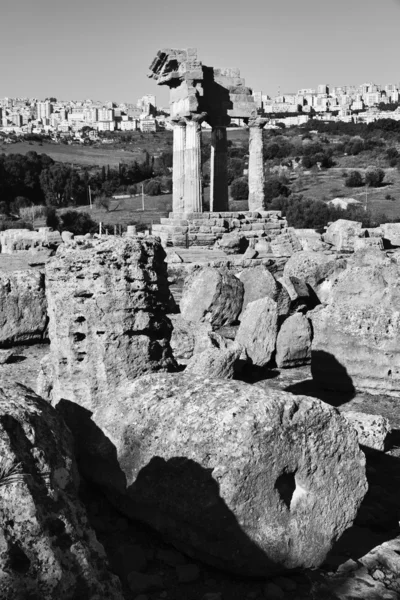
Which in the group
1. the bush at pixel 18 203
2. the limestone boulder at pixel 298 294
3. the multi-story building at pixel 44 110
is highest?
the multi-story building at pixel 44 110

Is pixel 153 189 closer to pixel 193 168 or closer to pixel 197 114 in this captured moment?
pixel 193 168

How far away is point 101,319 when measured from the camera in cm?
550

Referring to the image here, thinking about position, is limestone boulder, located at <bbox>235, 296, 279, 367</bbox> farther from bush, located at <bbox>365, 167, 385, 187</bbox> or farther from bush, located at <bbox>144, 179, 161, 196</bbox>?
bush, located at <bbox>144, 179, 161, 196</bbox>

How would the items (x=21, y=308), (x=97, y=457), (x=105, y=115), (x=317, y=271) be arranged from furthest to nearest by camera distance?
(x=105, y=115) < (x=317, y=271) < (x=21, y=308) < (x=97, y=457)

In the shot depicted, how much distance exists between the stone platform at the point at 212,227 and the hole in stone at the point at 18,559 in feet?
61.0

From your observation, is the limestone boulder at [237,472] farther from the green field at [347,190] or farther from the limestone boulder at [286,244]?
the green field at [347,190]

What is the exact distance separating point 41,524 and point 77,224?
1238 inches

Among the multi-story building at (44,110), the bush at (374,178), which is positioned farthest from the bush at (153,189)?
the multi-story building at (44,110)

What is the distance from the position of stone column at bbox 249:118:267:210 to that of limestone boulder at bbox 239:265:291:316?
1489 cm

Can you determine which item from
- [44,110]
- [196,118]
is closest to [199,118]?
[196,118]

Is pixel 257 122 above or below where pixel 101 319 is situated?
above

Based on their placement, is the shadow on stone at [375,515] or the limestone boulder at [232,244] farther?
the limestone boulder at [232,244]

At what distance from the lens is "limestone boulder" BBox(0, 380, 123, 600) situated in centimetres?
250

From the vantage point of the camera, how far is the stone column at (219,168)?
1000 inches
